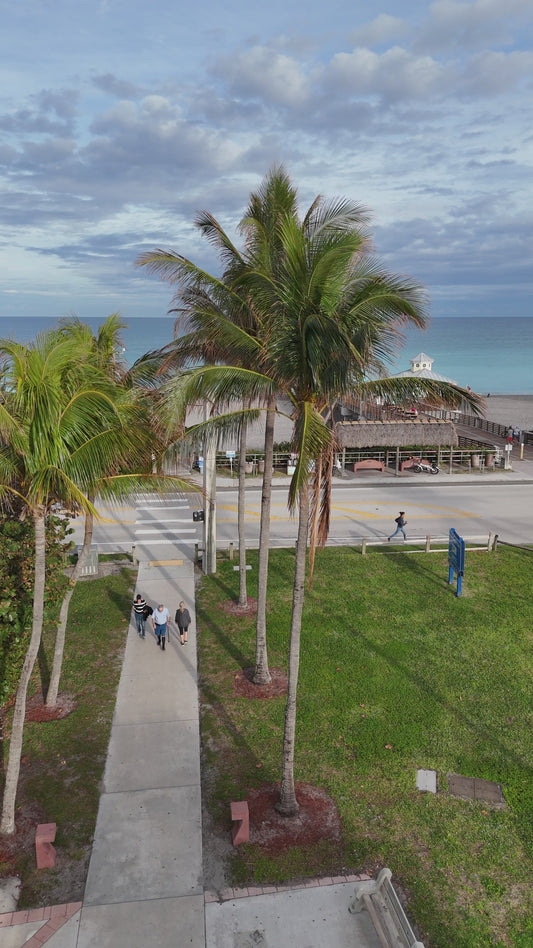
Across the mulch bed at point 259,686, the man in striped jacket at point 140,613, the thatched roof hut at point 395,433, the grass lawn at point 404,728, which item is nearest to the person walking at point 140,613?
the man in striped jacket at point 140,613

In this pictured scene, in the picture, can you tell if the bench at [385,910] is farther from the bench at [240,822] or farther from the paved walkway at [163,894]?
the bench at [240,822]

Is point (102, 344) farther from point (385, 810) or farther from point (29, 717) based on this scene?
point (385, 810)

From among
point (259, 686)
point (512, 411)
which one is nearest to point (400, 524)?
point (259, 686)

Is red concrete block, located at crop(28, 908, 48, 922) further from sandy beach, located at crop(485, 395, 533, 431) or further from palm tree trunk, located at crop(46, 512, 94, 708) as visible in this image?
sandy beach, located at crop(485, 395, 533, 431)

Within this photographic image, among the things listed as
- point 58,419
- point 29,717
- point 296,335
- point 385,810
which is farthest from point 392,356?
point 29,717

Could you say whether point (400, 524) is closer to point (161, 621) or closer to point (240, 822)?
point (161, 621)

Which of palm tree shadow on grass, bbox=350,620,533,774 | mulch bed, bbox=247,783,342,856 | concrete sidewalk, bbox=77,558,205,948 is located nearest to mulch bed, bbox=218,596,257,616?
concrete sidewalk, bbox=77,558,205,948
